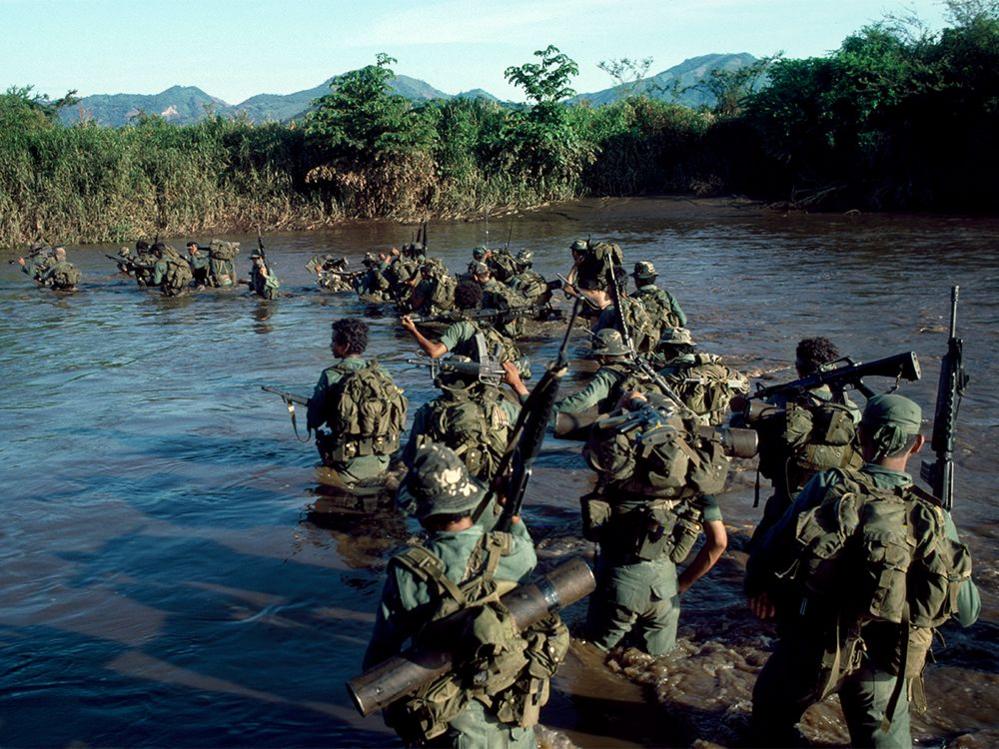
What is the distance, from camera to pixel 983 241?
72.8ft

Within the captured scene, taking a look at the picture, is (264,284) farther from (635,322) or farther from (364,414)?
(364,414)

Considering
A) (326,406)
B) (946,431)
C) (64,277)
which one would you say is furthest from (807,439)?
(64,277)

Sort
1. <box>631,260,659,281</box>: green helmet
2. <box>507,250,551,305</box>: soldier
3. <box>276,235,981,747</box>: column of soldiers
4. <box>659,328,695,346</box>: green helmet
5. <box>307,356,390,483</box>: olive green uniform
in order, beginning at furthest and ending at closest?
<box>507,250,551,305</box>: soldier → <box>631,260,659,281</box>: green helmet → <box>659,328,695,346</box>: green helmet → <box>307,356,390,483</box>: olive green uniform → <box>276,235,981,747</box>: column of soldiers

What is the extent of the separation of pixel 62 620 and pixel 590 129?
32651 mm

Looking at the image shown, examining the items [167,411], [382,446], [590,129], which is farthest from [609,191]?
[382,446]

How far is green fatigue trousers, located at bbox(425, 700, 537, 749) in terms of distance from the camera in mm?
3457

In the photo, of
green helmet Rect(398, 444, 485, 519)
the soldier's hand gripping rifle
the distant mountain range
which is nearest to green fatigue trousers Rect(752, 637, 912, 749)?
the soldier's hand gripping rifle

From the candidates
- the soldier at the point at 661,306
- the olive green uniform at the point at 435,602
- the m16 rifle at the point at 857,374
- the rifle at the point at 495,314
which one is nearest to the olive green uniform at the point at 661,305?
the soldier at the point at 661,306

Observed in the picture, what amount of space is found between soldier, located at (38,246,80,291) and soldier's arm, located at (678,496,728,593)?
1872 centimetres

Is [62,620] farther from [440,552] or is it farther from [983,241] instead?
[983,241]

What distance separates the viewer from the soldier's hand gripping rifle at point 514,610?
3145 mm

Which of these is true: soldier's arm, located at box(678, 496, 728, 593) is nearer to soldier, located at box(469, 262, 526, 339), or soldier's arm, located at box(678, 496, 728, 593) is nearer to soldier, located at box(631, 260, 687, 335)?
soldier, located at box(631, 260, 687, 335)

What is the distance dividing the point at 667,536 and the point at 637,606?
1.40ft

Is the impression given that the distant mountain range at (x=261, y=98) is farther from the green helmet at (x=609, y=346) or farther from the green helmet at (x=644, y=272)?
the green helmet at (x=609, y=346)
